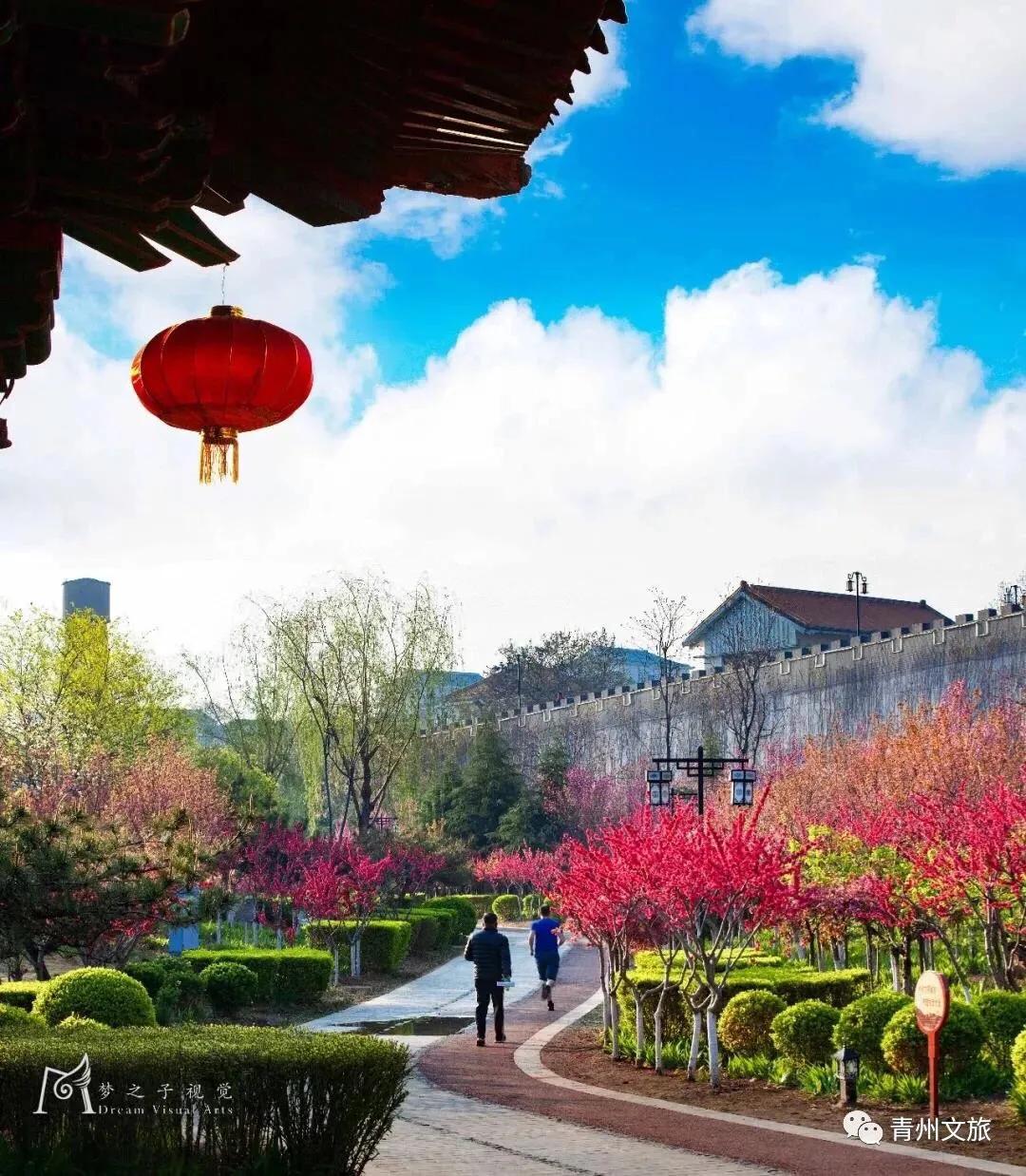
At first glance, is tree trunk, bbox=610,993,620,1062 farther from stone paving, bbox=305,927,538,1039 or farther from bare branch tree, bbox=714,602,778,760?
bare branch tree, bbox=714,602,778,760

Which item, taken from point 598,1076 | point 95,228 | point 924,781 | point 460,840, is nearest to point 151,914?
point 598,1076

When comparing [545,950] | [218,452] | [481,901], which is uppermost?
[218,452]

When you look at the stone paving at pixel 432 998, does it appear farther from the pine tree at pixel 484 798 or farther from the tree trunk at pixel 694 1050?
the pine tree at pixel 484 798

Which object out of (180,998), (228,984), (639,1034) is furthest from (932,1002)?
(228,984)

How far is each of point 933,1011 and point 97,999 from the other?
6.02m

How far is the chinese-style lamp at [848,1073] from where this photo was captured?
9172 millimetres

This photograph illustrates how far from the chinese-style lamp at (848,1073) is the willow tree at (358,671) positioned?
19.4 m

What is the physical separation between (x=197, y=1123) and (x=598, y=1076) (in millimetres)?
5770

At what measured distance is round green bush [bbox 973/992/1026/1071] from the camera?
938 cm

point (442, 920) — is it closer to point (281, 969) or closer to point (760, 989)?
point (281, 969)

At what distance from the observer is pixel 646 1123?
8930mm

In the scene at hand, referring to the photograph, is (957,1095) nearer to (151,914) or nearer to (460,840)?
(151,914)

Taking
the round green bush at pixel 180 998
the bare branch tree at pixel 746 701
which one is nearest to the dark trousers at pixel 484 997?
the round green bush at pixel 180 998

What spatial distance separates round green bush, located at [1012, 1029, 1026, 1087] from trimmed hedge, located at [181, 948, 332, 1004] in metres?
9.94
